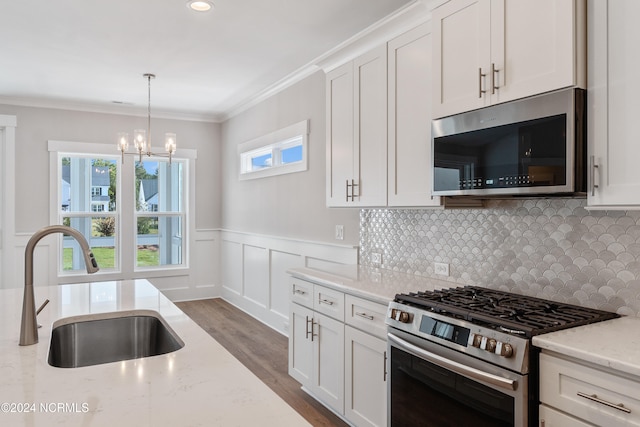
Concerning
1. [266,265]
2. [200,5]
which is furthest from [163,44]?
[266,265]

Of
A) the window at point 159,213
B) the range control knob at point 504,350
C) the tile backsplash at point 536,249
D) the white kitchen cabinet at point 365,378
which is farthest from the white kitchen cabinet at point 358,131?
the window at point 159,213

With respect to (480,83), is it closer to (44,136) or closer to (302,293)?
(302,293)

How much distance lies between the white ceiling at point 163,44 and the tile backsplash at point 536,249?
146cm

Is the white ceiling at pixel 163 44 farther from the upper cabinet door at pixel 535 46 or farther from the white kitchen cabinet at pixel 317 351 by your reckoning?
the white kitchen cabinet at pixel 317 351

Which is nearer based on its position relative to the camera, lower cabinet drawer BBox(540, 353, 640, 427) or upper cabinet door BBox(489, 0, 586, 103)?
lower cabinet drawer BBox(540, 353, 640, 427)

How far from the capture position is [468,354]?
1708 millimetres

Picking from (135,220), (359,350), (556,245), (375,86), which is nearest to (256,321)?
(135,220)

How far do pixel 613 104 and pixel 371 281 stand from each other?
1.54 meters

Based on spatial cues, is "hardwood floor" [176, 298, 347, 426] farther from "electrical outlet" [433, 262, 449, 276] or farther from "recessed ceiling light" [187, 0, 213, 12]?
"recessed ceiling light" [187, 0, 213, 12]

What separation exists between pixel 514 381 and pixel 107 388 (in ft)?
4.23

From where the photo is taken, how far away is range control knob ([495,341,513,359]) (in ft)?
5.06

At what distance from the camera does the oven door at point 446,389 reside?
1.55m

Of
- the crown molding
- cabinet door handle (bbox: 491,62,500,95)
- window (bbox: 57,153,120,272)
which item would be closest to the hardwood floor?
window (bbox: 57,153,120,272)

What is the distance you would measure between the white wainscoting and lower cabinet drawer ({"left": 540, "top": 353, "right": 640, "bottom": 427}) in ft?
6.72
